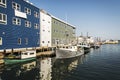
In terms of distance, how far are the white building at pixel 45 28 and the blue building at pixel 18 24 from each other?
279 cm

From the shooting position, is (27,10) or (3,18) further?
(27,10)

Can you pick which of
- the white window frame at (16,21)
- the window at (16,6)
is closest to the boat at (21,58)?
the white window frame at (16,21)

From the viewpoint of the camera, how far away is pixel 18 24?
42875mm

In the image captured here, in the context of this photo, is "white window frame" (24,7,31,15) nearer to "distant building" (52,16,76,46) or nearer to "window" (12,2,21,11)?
"window" (12,2,21,11)

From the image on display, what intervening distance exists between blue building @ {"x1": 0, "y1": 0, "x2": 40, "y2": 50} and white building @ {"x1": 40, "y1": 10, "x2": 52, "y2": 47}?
2.79m

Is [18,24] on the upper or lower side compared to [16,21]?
lower

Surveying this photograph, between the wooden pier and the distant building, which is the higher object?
the distant building

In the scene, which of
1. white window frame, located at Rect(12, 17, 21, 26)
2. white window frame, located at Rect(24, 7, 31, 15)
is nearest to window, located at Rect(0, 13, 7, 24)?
white window frame, located at Rect(12, 17, 21, 26)

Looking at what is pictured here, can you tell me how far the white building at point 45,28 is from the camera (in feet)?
186

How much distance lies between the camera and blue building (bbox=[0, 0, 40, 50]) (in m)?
37.6

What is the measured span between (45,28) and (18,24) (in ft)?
55.4

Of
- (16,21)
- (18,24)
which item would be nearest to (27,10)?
(18,24)

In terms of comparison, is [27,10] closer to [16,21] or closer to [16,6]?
[16,6]

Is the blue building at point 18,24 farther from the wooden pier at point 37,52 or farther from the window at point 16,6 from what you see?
the wooden pier at point 37,52
